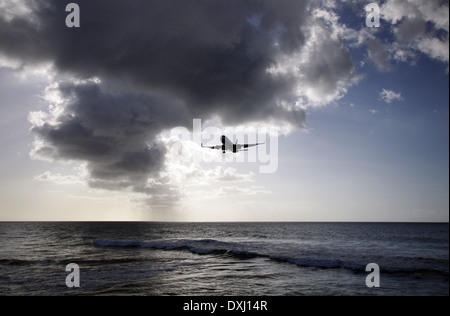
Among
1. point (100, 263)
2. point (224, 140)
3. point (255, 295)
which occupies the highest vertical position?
point (224, 140)

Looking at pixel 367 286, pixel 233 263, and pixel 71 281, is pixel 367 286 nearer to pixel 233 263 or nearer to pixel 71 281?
pixel 233 263

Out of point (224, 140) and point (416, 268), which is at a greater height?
point (224, 140)

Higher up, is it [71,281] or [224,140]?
[224,140]

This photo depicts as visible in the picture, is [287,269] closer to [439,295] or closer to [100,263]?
[439,295]

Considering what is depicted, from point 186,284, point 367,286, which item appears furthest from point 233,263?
point 367,286

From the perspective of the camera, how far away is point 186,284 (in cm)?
2066

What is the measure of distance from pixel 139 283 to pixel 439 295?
70.9ft

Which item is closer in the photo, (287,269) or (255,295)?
(255,295)

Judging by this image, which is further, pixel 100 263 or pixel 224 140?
pixel 100 263

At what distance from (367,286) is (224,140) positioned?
15.6m
